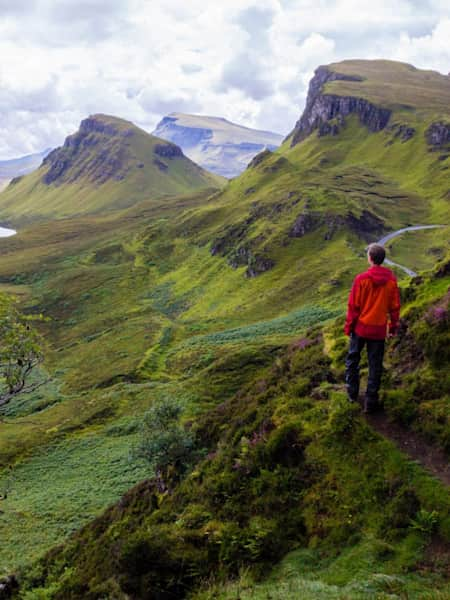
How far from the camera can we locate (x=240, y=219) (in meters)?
162

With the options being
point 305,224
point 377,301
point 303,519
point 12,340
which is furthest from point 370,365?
point 305,224

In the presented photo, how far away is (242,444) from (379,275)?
9344mm

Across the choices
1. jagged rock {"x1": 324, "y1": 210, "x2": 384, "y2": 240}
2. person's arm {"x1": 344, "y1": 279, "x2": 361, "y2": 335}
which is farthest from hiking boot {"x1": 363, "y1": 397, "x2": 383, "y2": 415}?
jagged rock {"x1": 324, "y1": 210, "x2": 384, "y2": 240}

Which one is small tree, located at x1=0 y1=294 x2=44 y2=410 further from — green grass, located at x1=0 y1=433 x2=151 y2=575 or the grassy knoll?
green grass, located at x1=0 y1=433 x2=151 y2=575

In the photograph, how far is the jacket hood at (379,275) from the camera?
43.6ft

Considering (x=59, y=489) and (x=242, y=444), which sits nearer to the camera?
(x=242, y=444)

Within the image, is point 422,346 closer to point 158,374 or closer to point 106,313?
point 158,374

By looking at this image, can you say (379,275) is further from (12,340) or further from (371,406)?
(12,340)

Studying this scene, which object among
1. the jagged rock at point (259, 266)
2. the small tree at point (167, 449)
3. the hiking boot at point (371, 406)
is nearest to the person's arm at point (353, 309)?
the hiking boot at point (371, 406)

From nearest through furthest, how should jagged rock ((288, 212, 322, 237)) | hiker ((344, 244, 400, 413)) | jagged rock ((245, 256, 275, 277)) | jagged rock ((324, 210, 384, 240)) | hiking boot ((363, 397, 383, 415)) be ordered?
hiker ((344, 244, 400, 413)), hiking boot ((363, 397, 383, 415)), jagged rock ((245, 256, 275, 277)), jagged rock ((324, 210, 384, 240)), jagged rock ((288, 212, 322, 237))

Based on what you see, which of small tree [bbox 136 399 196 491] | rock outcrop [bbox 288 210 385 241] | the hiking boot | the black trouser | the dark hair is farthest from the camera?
rock outcrop [bbox 288 210 385 241]

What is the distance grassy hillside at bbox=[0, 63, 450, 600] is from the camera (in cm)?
1152

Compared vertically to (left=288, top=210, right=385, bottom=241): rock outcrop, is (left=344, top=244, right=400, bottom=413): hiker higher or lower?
lower

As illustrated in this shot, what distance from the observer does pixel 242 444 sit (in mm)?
18062
